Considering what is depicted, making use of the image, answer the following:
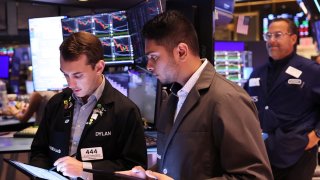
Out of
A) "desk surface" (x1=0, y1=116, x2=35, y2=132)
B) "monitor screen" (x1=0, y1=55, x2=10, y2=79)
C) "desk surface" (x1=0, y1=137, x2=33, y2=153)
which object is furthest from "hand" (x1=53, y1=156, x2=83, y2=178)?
"monitor screen" (x1=0, y1=55, x2=10, y2=79)

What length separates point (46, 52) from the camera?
390cm

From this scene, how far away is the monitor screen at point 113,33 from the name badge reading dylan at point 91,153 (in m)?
1.45

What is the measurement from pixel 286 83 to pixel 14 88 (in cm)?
718

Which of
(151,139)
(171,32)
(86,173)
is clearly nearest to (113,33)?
(151,139)

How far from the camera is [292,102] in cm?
340

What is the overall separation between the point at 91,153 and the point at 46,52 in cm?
206

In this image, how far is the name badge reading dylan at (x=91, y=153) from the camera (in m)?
2.07

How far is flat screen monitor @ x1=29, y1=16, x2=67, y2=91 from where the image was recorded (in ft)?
12.7

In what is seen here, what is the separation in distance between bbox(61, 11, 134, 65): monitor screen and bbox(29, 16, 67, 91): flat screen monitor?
1.48 ft

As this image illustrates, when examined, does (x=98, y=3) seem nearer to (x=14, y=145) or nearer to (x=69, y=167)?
(x=14, y=145)

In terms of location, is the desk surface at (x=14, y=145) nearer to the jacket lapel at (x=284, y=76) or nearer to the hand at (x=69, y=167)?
the hand at (x=69, y=167)

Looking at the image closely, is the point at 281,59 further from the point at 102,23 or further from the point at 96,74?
the point at 96,74

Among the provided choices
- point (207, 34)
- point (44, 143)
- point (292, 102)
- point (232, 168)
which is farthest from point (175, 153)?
point (292, 102)

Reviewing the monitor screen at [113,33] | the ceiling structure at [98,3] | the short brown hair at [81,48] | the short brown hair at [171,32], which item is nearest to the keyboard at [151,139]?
the monitor screen at [113,33]
